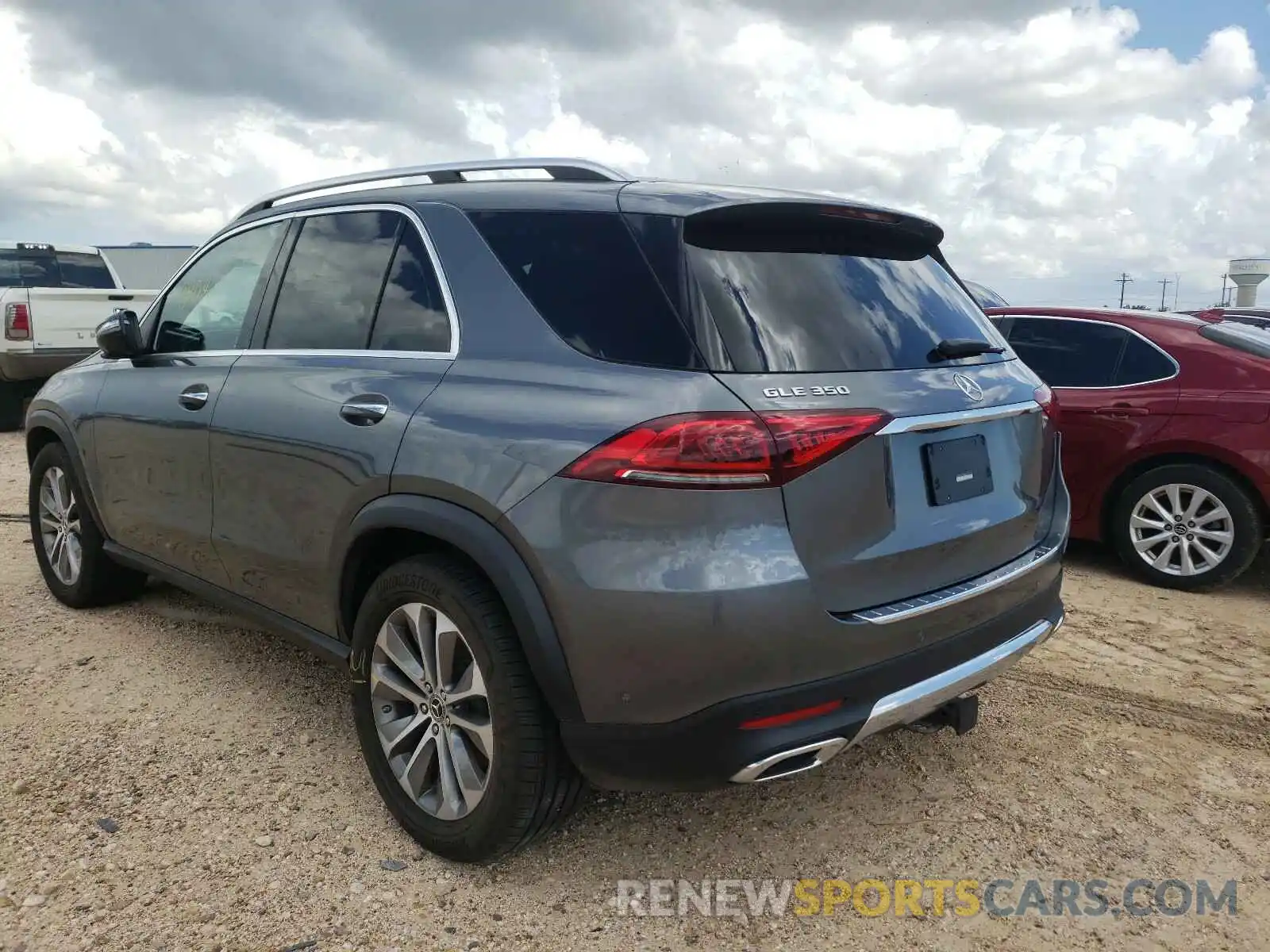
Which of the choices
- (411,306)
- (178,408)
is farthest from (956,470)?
(178,408)

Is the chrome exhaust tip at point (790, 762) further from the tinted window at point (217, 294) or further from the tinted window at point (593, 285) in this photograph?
the tinted window at point (217, 294)

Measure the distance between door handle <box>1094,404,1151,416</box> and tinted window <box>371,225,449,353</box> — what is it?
414cm

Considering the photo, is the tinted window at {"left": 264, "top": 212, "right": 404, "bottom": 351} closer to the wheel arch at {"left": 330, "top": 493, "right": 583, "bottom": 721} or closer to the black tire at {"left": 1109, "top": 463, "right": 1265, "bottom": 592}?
the wheel arch at {"left": 330, "top": 493, "right": 583, "bottom": 721}

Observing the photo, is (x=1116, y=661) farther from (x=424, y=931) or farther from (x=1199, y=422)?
(x=424, y=931)

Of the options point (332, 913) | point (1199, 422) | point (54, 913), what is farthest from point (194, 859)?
point (1199, 422)

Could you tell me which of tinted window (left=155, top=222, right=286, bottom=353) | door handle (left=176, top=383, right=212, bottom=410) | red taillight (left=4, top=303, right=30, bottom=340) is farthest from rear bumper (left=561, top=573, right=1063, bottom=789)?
red taillight (left=4, top=303, right=30, bottom=340)

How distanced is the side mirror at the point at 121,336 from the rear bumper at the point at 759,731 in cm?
264

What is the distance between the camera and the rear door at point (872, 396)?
2141mm

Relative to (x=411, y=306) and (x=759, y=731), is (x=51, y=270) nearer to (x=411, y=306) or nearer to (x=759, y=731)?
(x=411, y=306)

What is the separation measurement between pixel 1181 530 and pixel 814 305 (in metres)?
3.79

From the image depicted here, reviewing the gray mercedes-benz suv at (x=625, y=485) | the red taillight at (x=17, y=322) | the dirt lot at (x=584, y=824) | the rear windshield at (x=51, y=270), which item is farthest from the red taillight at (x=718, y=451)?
the rear windshield at (x=51, y=270)

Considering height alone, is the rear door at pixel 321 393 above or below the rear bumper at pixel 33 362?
above

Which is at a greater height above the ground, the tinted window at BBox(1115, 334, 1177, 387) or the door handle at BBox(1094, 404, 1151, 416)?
the tinted window at BBox(1115, 334, 1177, 387)

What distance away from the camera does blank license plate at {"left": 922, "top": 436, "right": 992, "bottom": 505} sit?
91.7 inches
